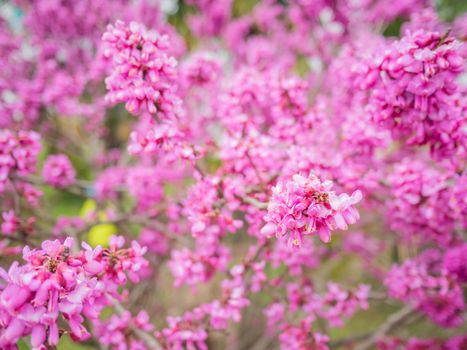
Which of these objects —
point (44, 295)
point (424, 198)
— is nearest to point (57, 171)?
point (44, 295)

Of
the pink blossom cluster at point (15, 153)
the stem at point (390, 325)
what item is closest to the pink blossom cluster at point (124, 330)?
the pink blossom cluster at point (15, 153)

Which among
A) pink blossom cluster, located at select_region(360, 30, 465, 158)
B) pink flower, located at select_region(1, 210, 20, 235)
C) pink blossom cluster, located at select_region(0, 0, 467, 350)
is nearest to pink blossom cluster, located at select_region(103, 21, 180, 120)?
pink blossom cluster, located at select_region(0, 0, 467, 350)

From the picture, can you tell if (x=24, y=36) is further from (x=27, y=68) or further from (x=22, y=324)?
(x=22, y=324)

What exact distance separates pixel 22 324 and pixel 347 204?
1.31 meters

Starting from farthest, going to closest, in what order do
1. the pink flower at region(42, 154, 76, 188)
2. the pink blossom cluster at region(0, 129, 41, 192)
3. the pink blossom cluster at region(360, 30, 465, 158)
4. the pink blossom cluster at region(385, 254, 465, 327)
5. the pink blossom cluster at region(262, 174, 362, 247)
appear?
the pink flower at region(42, 154, 76, 188)
the pink blossom cluster at region(385, 254, 465, 327)
the pink blossom cluster at region(0, 129, 41, 192)
the pink blossom cluster at region(360, 30, 465, 158)
the pink blossom cluster at region(262, 174, 362, 247)

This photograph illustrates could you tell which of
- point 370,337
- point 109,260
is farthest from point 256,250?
point 370,337

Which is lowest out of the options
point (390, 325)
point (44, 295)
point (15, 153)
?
point (390, 325)

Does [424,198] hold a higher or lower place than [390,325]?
higher

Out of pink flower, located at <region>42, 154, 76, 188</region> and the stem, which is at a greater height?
pink flower, located at <region>42, 154, 76, 188</region>

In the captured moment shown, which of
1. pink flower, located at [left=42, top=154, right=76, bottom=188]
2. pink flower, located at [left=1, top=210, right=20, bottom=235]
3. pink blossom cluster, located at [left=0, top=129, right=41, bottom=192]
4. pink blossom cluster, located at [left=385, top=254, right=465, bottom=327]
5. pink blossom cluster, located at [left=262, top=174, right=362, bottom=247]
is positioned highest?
pink flower, located at [left=42, top=154, right=76, bottom=188]

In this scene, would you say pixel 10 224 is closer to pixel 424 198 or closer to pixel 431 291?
pixel 424 198

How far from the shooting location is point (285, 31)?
657 cm

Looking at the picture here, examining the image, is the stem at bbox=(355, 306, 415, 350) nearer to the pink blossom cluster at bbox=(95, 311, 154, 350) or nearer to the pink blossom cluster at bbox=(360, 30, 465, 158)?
the pink blossom cluster at bbox=(360, 30, 465, 158)

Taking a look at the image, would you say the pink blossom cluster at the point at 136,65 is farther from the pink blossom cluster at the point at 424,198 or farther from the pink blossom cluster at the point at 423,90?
the pink blossom cluster at the point at 424,198
